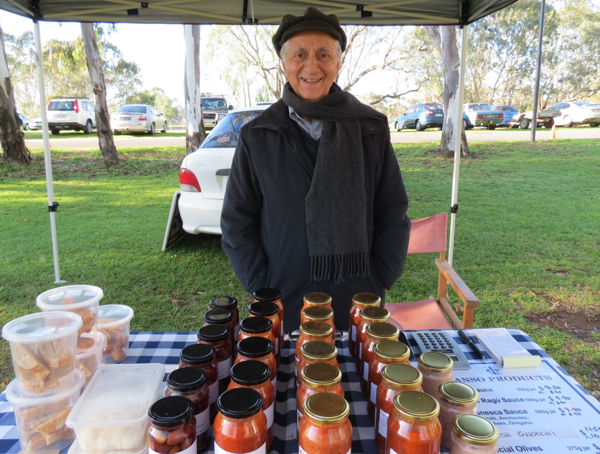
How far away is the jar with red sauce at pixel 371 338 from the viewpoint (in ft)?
3.91

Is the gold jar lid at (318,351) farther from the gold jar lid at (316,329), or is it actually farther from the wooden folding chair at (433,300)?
the wooden folding chair at (433,300)

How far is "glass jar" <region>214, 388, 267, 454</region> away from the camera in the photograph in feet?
2.82

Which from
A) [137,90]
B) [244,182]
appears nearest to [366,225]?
[244,182]

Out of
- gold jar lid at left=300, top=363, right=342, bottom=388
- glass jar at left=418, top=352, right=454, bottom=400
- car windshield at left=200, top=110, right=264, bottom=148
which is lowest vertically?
glass jar at left=418, top=352, right=454, bottom=400

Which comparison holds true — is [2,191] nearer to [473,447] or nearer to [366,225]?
[366,225]

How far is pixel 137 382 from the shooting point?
3.88 feet

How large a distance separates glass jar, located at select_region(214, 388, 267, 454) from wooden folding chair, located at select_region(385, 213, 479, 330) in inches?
66.0

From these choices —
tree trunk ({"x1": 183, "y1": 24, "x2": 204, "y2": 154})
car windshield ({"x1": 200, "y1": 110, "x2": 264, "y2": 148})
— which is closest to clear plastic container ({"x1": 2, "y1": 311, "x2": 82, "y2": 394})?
car windshield ({"x1": 200, "y1": 110, "x2": 264, "y2": 148})

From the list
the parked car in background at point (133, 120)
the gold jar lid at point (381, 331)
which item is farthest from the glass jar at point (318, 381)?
the parked car in background at point (133, 120)

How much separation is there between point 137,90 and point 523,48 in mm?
41604

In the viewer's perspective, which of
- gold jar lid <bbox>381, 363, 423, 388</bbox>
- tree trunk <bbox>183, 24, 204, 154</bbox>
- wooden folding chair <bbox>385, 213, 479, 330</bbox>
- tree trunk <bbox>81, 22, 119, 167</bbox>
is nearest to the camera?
gold jar lid <bbox>381, 363, 423, 388</bbox>

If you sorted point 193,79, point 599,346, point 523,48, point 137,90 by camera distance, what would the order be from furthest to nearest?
point 137,90, point 523,48, point 193,79, point 599,346

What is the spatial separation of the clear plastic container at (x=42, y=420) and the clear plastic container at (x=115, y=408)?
65 millimetres

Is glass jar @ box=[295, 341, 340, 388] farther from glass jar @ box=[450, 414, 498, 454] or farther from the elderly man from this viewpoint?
the elderly man
